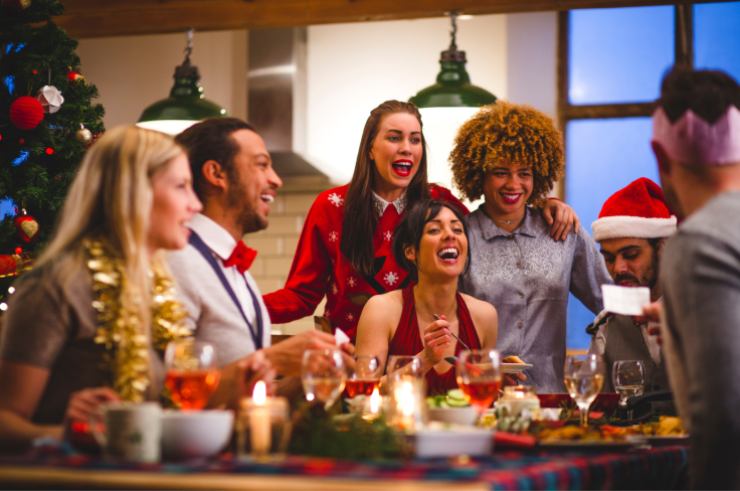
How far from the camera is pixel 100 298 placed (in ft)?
6.77

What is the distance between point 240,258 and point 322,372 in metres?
0.72

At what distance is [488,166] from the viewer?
4102 millimetres

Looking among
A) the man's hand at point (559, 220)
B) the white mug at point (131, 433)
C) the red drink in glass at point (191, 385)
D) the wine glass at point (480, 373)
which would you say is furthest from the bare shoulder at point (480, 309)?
the white mug at point (131, 433)

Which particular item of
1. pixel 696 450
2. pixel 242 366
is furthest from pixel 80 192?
pixel 696 450

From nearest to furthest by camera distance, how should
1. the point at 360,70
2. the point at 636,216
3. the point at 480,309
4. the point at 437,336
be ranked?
the point at 437,336 → the point at 480,309 → the point at 636,216 → the point at 360,70

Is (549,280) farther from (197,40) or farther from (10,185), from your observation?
(197,40)

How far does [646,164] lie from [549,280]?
2943mm

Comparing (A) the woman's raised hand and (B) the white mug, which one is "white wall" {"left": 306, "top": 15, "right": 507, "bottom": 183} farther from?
(B) the white mug

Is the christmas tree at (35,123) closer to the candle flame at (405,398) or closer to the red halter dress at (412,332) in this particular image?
the red halter dress at (412,332)

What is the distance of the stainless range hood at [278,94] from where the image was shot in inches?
264

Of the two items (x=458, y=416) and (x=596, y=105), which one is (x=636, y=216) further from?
(x=596, y=105)

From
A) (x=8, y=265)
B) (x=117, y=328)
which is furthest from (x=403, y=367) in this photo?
(x=8, y=265)

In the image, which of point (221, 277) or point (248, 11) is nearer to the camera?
point (221, 277)

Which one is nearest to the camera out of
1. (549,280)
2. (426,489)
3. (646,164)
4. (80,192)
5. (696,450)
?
(426,489)
